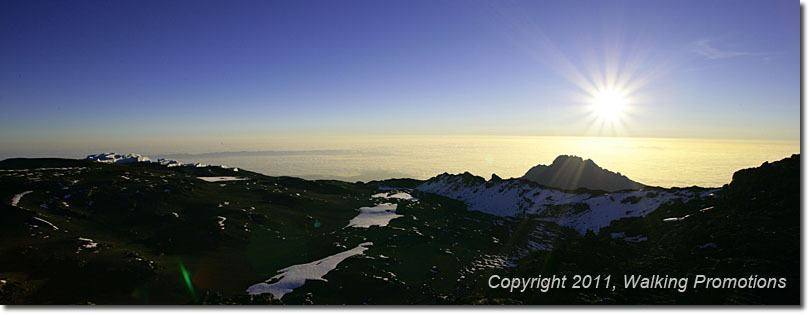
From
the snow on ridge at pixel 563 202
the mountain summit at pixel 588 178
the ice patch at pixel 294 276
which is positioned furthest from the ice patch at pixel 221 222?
the mountain summit at pixel 588 178

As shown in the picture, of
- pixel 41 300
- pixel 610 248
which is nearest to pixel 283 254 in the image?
pixel 41 300

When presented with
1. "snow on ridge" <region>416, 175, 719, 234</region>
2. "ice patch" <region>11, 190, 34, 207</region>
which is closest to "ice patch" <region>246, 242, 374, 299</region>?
"ice patch" <region>11, 190, 34, 207</region>

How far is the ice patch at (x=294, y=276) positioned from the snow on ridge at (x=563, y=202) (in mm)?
81011

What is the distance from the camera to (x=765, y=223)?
104 ft

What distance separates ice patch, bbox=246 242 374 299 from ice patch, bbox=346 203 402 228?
3580 centimetres

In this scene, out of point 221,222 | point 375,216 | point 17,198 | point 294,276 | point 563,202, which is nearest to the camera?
point 294,276

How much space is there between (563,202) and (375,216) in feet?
249

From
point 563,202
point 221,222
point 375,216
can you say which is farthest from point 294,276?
point 563,202

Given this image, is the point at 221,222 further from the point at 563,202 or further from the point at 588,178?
the point at 588,178

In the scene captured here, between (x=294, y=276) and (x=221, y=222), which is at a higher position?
(x=221, y=222)

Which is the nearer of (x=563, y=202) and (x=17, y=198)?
(x=17, y=198)

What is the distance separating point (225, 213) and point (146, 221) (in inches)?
682

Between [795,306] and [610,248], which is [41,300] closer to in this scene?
[795,306]

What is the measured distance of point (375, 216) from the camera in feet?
352
